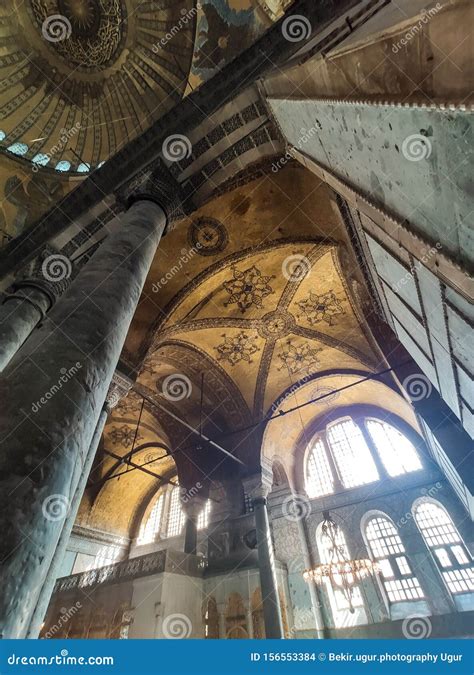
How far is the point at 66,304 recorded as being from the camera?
7.58ft

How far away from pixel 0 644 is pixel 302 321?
8.62 m

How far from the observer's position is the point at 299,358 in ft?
32.6

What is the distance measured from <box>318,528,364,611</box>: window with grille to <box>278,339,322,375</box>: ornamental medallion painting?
478 cm

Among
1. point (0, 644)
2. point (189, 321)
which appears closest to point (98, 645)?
point (0, 644)

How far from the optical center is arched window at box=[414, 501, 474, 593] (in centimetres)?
772

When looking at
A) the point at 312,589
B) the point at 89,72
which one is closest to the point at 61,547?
the point at 312,589

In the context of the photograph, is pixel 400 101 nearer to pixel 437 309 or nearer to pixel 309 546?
pixel 437 309

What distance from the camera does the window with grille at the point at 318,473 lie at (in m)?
10.8

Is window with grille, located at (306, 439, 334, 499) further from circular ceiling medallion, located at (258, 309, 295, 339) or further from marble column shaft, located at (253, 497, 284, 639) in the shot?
circular ceiling medallion, located at (258, 309, 295, 339)

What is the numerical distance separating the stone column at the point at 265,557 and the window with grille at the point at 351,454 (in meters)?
2.66

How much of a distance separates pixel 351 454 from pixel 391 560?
2998 millimetres

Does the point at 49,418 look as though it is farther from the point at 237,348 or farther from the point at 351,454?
the point at 351,454

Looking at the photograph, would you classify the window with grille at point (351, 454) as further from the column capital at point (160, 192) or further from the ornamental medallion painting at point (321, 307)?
the column capital at point (160, 192)

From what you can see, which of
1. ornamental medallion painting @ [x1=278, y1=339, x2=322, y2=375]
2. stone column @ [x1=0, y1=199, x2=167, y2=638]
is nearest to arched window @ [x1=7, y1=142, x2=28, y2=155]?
stone column @ [x1=0, y1=199, x2=167, y2=638]
